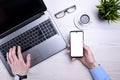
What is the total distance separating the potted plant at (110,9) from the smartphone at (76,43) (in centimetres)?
13

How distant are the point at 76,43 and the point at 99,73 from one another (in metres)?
0.16

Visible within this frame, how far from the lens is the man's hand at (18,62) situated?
1202mm

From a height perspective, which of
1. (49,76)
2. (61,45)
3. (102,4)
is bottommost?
(49,76)

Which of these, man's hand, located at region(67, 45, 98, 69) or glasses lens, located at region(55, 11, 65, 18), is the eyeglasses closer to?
glasses lens, located at region(55, 11, 65, 18)

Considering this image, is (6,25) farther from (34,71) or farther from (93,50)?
(93,50)

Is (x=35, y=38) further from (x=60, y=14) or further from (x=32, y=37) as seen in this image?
(x=60, y=14)

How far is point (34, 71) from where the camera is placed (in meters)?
1.22

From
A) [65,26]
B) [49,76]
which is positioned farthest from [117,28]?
[49,76]

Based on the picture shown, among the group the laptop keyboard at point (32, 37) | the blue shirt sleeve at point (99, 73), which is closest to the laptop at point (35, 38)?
the laptop keyboard at point (32, 37)

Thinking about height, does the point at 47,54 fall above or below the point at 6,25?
below

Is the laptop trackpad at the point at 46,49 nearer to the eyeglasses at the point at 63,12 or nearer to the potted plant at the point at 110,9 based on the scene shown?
the eyeglasses at the point at 63,12

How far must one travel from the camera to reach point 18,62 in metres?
1.22

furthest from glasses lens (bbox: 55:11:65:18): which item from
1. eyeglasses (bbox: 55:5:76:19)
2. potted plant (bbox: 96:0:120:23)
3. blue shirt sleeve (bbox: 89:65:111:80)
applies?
blue shirt sleeve (bbox: 89:65:111:80)

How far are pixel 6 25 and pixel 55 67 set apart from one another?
0.90 feet
